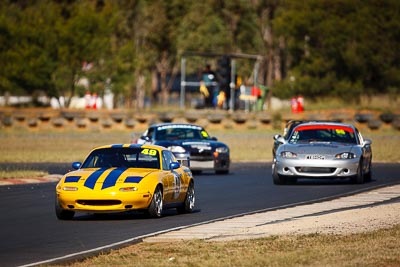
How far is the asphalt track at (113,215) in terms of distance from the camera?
13891mm

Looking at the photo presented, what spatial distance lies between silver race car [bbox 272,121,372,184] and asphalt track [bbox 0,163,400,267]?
12.1 inches

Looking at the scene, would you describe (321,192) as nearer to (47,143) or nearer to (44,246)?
(44,246)

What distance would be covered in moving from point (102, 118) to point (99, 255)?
41.0 metres

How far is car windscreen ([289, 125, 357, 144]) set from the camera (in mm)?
26594

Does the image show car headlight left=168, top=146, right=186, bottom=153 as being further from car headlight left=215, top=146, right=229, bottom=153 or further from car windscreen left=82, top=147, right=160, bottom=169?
car windscreen left=82, top=147, right=160, bottom=169

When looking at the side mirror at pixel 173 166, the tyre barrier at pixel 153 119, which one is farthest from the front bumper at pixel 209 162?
the tyre barrier at pixel 153 119

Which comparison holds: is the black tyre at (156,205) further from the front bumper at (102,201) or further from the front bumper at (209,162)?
the front bumper at (209,162)

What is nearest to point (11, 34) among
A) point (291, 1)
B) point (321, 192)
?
point (291, 1)

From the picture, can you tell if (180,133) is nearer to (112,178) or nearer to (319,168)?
(319,168)

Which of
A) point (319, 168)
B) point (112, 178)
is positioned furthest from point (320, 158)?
point (112, 178)

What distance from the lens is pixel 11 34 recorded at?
66.1m

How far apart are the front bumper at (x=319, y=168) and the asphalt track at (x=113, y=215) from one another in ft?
0.94

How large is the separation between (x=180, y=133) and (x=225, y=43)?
180 feet

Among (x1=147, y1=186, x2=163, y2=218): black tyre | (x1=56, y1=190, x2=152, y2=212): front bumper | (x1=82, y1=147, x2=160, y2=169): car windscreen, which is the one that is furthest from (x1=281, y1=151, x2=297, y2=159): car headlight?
(x1=56, y1=190, x2=152, y2=212): front bumper
